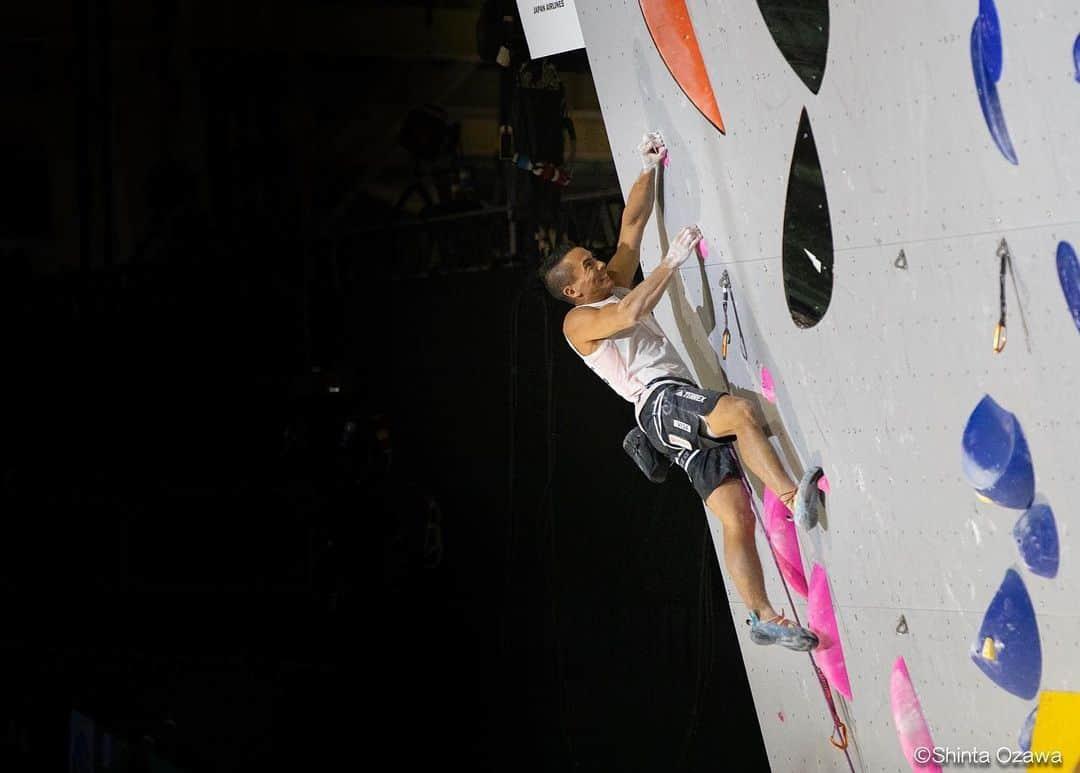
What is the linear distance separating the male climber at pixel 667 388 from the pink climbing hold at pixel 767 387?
2.7 inches

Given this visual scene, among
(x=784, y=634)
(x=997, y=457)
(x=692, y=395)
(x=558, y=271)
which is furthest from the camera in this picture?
(x=558, y=271)

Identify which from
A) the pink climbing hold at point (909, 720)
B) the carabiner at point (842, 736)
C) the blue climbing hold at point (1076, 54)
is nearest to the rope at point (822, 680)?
the carabiner at point (842, 736)

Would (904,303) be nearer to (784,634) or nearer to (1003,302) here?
(1003,302)

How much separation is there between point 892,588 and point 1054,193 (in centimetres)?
95

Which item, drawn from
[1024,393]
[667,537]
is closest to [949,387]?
[1024,393]

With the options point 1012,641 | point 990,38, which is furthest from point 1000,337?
point 1012,641

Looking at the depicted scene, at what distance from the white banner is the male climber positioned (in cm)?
56

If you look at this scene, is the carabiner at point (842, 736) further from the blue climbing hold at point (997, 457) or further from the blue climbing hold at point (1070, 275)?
the blue climbing hold at point (1070, 275)

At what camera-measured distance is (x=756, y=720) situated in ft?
11.5

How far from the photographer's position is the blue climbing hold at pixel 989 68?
1.72 m

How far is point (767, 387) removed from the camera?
2.66 metres

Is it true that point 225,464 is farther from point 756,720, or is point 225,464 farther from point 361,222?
point 756,720

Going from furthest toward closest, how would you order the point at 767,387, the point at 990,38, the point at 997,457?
the point at 767,387 → the point at 997,457 → the point at 990,38

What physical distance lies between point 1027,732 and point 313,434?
3.07 m
